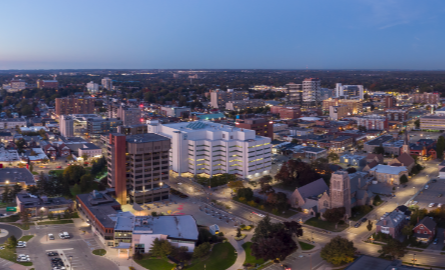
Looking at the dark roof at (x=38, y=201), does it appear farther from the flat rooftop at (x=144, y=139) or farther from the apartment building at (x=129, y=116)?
the apartment building at (x=129, y=116)

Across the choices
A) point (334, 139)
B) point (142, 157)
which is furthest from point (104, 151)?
point (334, 139)

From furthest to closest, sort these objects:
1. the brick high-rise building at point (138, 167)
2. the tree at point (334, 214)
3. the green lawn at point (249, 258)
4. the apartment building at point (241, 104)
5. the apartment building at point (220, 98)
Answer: the apartment building at point (220, 98) → the apartment building at point (241, 104) → the brick high-rise building at point (138, 167) → the tree at point (334, 214) → the green lawn at point (249, 258)

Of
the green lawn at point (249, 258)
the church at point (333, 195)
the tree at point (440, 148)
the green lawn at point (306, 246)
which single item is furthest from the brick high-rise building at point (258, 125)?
the green lawn at point (249, 258)

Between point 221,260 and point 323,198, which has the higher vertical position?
point 323,198

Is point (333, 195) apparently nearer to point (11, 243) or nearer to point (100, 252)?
point (100, 252)

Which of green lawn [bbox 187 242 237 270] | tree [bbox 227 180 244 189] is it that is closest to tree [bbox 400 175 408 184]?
tree [bbox 227 180 244 189]

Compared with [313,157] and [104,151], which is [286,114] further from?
[104,151]

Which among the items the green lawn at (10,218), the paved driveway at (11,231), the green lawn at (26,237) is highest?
the green lawn at (10,218)
